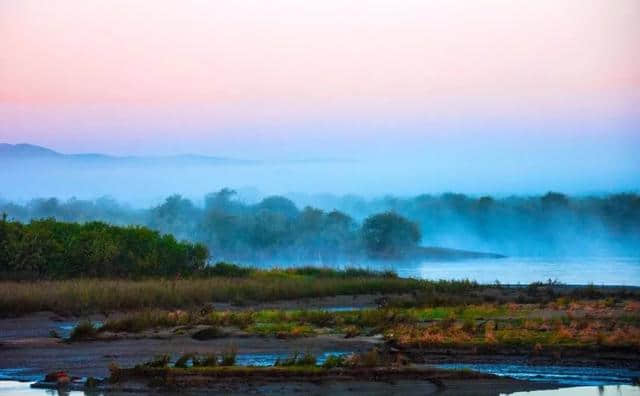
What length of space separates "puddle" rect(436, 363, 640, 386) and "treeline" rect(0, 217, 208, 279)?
26.6 m

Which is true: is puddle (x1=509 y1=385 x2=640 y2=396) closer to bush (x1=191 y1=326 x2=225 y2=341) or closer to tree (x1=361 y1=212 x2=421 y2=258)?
bush (x1=191 y1=326 x2=225 y2=341)

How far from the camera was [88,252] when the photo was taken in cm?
4844

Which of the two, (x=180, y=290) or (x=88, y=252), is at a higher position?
(x=88, y=252)

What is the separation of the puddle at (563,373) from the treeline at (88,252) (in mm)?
26558

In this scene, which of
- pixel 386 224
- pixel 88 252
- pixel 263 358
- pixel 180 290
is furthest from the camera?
pixel 386 224

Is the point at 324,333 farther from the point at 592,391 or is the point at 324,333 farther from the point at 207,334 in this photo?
the point at 592,391

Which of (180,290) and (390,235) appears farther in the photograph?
(390,235)

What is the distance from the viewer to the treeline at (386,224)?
11630cm

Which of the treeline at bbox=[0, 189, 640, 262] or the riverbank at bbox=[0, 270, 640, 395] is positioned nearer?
the riverbank at bbox=[0, 270, 640, 395]

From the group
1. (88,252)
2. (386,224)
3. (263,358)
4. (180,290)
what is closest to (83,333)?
(263,358)

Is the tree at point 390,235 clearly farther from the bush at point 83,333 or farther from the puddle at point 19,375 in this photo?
the puddle at point 19,375

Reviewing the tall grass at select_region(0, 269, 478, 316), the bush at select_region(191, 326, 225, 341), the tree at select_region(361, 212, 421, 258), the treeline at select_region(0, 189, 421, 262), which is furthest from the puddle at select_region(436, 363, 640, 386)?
the tree at select_region(361, 212, 421, 258)

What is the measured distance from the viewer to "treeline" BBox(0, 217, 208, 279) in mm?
47219

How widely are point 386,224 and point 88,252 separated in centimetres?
6825
